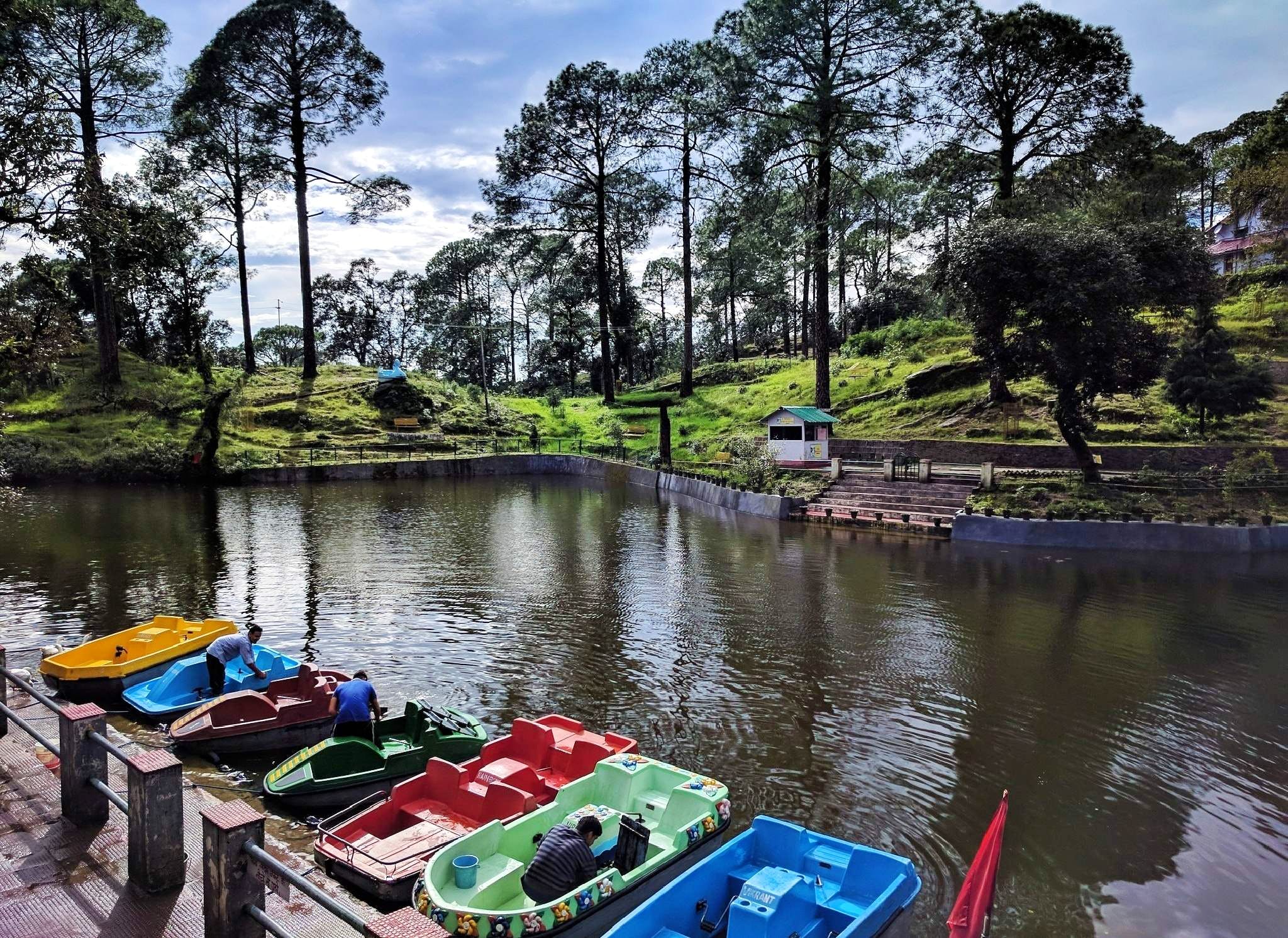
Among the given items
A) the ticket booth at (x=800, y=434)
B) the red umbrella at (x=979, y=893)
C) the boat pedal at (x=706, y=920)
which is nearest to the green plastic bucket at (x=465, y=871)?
the boat pedal at (x=706, y=920)

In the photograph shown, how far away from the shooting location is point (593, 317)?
75.4 metres

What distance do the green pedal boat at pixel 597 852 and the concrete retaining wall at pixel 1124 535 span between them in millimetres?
19148

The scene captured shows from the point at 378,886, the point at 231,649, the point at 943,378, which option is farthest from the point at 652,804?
the point at 943,378

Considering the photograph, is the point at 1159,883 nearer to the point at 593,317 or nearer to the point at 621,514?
the point at 621,514

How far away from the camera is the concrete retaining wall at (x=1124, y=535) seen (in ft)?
74.2

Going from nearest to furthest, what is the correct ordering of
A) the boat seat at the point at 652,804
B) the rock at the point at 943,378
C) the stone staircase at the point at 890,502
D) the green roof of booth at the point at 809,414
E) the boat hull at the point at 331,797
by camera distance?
the boat seat at the point at 652,804
the boat hull at the point at 331,797
the stone staircase at the point at 890,502
the green roof of booth at the point at 809,414
the rock at the point at 943,378

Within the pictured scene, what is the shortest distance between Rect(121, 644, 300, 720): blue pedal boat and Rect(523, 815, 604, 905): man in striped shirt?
6.93 m

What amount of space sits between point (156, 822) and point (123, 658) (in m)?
8.53

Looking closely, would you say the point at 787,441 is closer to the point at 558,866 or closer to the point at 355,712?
the point at 355,712

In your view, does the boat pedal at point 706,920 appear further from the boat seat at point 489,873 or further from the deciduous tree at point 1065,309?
the deciduous tree at point 1065,309

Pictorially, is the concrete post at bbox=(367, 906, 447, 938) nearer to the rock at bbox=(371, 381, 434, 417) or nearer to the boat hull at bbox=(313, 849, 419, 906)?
the boat hull at bbox=(313, 849, 419, 906)

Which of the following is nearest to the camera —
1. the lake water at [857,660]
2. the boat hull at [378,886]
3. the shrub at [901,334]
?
the boat hull at [378,886]

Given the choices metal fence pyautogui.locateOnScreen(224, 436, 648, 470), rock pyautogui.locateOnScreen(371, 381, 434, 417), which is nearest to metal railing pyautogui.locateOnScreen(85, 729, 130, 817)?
metal fence pyautogui.locateOnScreen(224, 436, 648, 470)

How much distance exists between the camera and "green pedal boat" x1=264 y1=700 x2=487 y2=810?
9.23m
